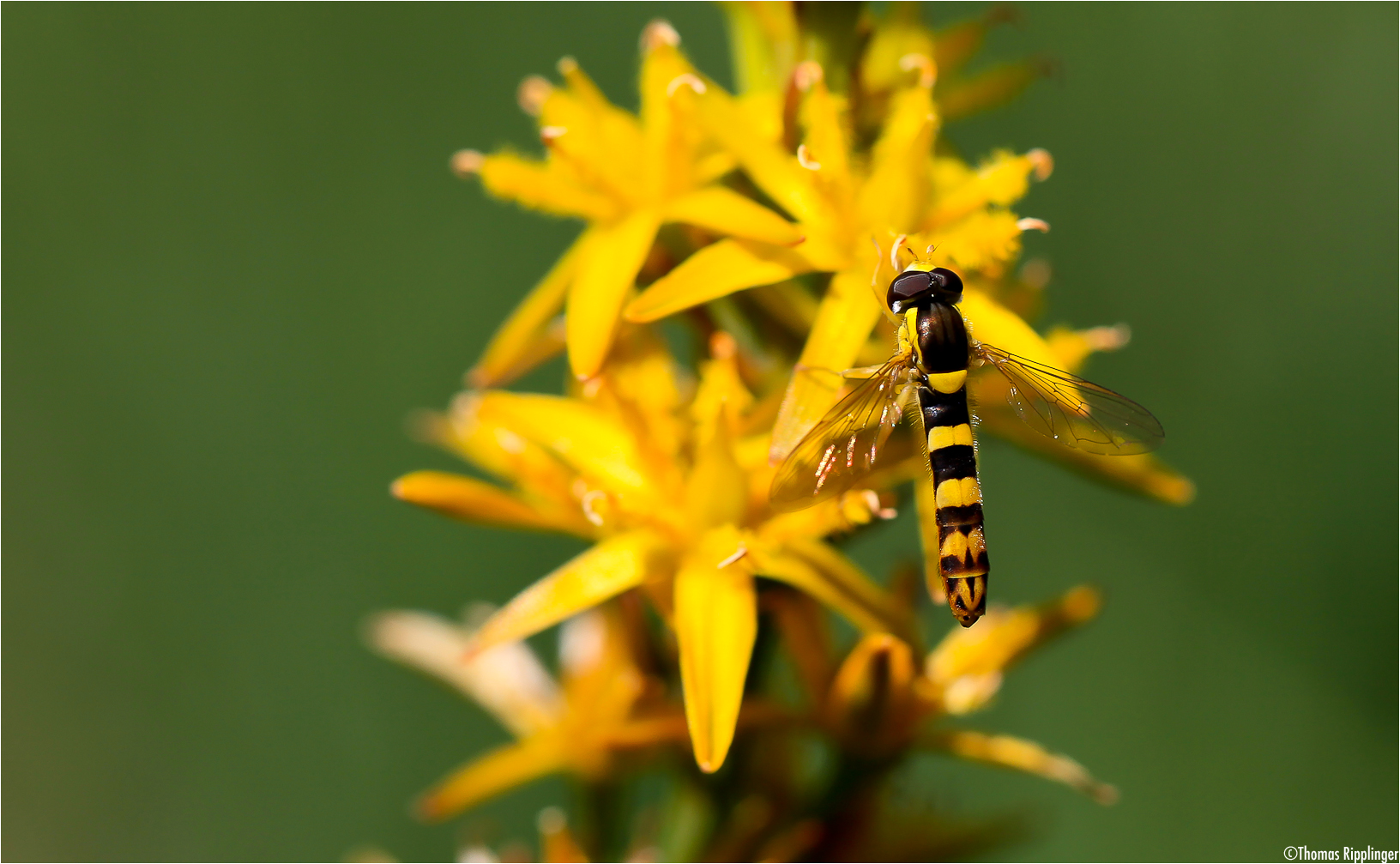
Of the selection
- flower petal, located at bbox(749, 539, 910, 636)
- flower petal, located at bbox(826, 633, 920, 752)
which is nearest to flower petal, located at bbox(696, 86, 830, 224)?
flower petal, located at bbox(749, 539, 910, 636)

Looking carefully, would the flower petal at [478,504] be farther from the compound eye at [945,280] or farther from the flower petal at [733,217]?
the compound eye at [945,280]

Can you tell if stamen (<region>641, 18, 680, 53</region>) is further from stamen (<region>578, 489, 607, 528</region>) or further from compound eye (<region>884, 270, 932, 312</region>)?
stamen (<region>578, 489, 607, 528</region>)

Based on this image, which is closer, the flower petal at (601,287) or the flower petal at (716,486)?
the flower petal at (601,287)

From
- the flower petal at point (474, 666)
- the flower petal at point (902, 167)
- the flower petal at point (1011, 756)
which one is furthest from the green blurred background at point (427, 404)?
the flower petal at point (902, 167)

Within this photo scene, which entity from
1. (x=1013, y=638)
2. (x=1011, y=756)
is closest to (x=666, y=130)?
(x=1013, y=638)

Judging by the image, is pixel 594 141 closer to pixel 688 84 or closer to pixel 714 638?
pixel 688 84

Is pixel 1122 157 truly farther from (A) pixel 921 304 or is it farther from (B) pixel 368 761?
(B) pixel 368 761
